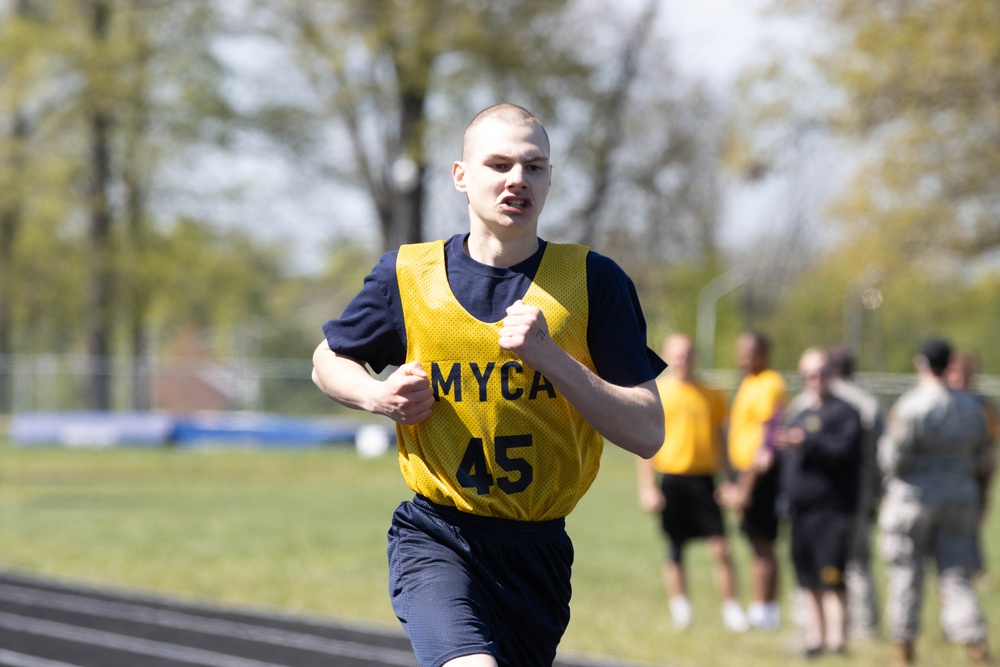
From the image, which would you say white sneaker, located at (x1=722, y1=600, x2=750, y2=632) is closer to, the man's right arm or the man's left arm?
the man's left arm

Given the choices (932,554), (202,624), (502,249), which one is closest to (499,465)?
(502,249)

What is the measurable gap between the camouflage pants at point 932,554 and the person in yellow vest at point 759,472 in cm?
118

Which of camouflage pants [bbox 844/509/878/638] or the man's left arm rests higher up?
the man's left arm

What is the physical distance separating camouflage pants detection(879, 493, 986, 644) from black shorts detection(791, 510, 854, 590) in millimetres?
275

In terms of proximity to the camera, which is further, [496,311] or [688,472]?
[688,472]

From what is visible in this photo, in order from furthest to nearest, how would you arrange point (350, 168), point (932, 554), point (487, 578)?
point (350, 168)
point (932, 554)
point (487, 578)

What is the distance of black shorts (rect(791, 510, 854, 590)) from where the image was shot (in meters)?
9.02

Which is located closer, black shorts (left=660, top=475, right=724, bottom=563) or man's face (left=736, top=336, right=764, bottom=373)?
black shorts (left=660, top=475, right=724, bottom=563)

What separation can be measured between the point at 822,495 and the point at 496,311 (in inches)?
234

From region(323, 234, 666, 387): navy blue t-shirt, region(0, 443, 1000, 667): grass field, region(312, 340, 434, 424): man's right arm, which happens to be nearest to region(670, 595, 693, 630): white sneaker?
region(0, 443, 1000, 667): grass field

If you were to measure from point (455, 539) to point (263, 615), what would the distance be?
22.7 feet

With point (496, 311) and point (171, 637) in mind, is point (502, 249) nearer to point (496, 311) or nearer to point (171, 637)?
point (496, 311)

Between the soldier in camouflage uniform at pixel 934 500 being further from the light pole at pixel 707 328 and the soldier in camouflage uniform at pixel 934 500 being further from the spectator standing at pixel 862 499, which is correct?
the light pole at pixel 707 328

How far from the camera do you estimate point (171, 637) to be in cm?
937
